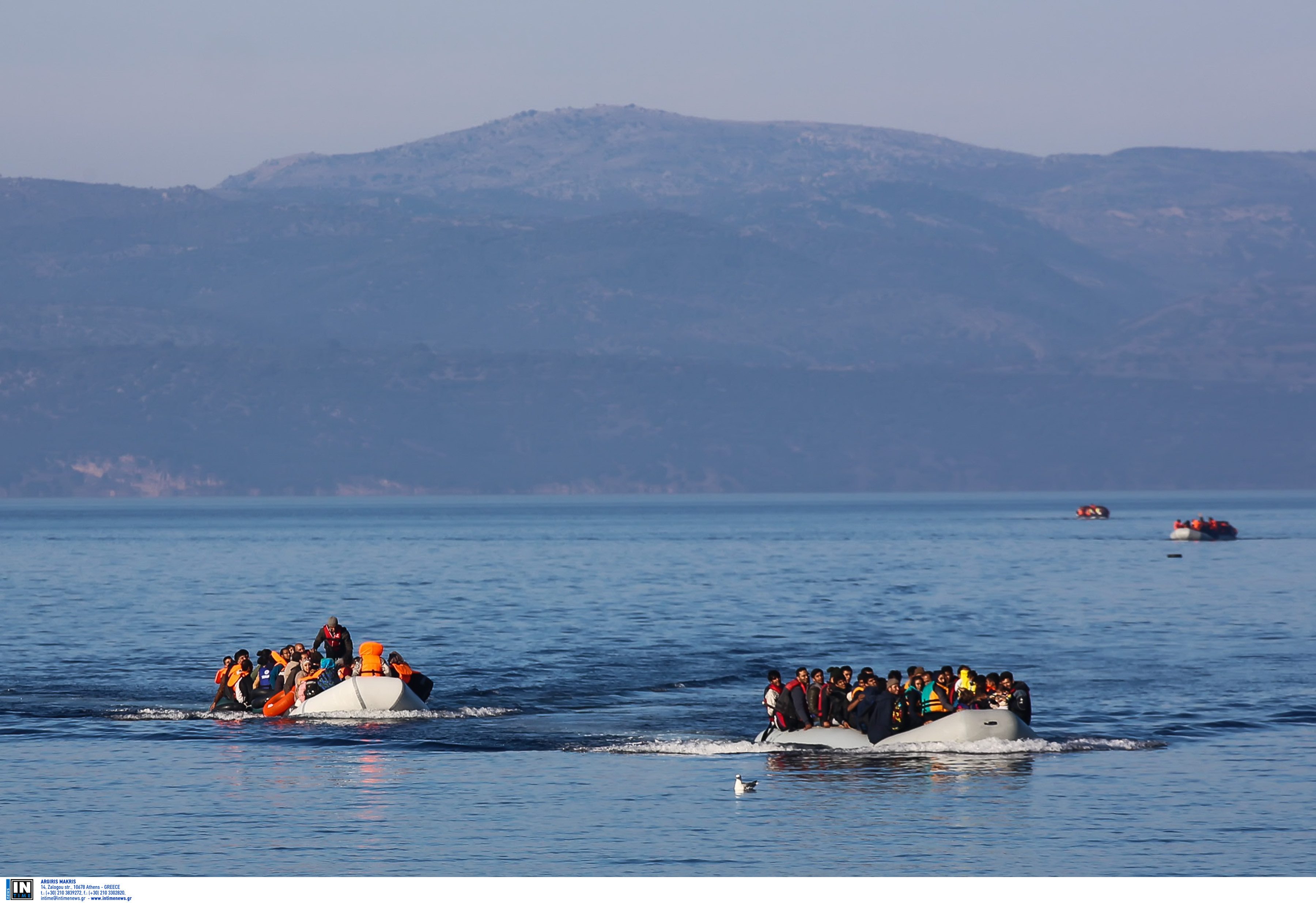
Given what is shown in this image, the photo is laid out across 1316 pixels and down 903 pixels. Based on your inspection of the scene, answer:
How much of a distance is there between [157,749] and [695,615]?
58.2 m

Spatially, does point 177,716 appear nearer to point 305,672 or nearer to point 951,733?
point 305,672

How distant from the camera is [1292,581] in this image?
434 ft

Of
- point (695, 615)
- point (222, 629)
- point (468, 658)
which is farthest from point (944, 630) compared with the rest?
point (222, 629)

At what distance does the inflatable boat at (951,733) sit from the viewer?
46.4 metres

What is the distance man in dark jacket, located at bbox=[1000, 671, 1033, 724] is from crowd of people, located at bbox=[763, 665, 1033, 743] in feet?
0.04

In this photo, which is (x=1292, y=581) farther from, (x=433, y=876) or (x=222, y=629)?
(x=433, y=876)

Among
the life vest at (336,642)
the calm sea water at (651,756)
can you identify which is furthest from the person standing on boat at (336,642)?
the calm sea water at (651,756)

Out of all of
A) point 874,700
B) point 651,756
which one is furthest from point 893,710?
point 651,756

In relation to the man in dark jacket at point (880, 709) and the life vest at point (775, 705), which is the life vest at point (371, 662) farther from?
the man in dark jacket at point (880, 709)

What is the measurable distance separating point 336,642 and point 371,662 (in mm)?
2355

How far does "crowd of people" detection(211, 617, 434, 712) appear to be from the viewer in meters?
53.9

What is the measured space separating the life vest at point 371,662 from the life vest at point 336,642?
2.08 metres
